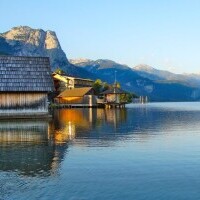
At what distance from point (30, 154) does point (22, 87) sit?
93.3 ft

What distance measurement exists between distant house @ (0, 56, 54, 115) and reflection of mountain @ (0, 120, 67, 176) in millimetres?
18520

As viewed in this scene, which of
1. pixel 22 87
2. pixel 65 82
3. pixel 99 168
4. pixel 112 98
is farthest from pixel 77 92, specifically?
pixel 99 168

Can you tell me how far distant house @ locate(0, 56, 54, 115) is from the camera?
49562 millimetres

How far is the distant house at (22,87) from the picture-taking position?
4956 cm

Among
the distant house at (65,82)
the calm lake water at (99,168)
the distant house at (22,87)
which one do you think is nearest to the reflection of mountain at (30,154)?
the calm lake water at (99,168)

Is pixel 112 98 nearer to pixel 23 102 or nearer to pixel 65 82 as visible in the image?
pixel 65 82

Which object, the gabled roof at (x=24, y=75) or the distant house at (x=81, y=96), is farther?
the distant house at (x=81, y=96)

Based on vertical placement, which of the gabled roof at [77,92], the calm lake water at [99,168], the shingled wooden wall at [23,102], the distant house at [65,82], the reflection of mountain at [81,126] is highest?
the distant house at [65,82]

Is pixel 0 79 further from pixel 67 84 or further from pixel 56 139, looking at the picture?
pixel 67 84

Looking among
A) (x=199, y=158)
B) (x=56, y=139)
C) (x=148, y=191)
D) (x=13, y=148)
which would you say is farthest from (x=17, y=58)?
(x=148, y=191)

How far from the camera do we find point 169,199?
531 inches

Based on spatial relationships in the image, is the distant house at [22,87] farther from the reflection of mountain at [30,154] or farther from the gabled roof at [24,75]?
the reflection of mountain at [30,154]

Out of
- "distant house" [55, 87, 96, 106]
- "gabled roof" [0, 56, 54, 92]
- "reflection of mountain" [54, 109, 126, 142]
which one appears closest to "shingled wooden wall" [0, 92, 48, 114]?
"gabled roof" [0, 56, 54, 92]

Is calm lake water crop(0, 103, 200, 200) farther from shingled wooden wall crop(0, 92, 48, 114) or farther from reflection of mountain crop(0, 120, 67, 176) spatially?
shingled wooden wall crop(0, 92, 48, 114)
